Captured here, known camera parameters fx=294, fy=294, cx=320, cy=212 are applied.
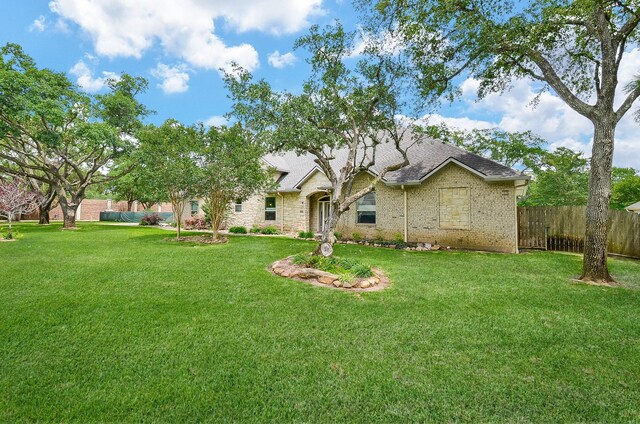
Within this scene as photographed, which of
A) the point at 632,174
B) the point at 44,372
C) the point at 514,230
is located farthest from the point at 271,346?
the point at 632,174

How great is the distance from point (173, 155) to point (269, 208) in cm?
737

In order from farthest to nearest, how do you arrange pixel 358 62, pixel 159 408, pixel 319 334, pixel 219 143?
pixel 219 143
pixel 358 62
pixel 319 334
pixel 159 408

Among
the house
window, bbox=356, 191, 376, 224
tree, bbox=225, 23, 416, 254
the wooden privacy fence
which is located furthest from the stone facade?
tree, bbox=225, 23, 416, 254

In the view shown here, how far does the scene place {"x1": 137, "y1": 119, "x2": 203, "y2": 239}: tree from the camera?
13062mm

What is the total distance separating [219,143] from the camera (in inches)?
520

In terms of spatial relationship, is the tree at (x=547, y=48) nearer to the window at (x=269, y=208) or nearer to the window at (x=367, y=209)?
the window at (x=367, y=209)

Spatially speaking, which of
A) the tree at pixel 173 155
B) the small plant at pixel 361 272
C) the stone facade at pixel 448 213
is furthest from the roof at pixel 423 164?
the small plant at pixel 361 272

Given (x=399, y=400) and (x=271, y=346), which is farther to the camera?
(x=271, y=346)

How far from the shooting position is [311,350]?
3.61 m

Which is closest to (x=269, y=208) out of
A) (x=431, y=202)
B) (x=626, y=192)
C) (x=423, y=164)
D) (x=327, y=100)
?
(x=423, y=164)

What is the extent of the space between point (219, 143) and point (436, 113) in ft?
30.3

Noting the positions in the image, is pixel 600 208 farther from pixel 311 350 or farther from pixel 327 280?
pixel 311 350

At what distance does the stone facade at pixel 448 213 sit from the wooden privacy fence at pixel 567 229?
4.87 ft

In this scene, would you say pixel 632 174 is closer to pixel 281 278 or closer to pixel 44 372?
pixel 281 278
